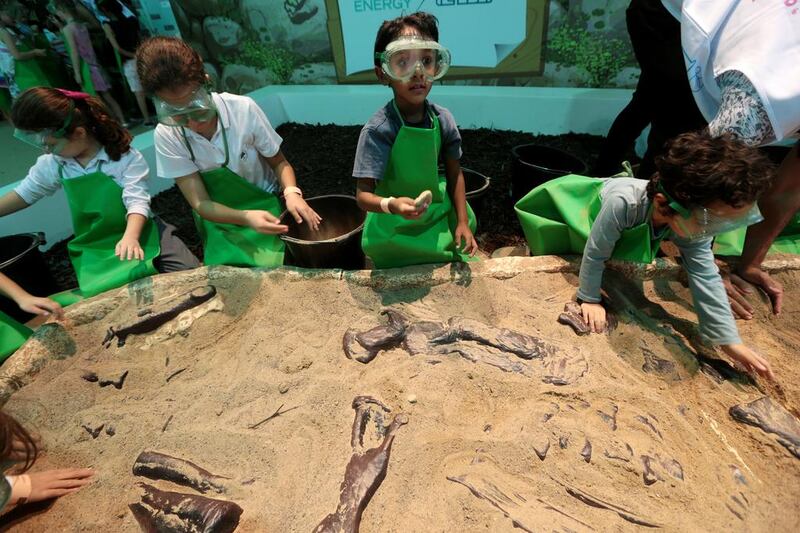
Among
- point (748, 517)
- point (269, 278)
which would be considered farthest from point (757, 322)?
point (269, 278)

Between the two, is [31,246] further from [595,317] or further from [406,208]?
[595,317]

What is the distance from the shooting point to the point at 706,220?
1.59 meters

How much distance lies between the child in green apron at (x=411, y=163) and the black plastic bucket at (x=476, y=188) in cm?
33

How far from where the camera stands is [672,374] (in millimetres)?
1771

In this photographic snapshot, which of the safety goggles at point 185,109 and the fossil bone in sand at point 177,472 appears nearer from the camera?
the fossil bone in sand at point 177,472

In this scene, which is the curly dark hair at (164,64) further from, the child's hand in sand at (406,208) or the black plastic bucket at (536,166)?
the black plastic bucket at (536,166)

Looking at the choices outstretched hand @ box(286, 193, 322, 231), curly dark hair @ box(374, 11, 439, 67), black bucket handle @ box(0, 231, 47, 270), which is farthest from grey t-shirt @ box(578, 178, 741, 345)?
black bucket handle @ box(0, 231, 47, 270)

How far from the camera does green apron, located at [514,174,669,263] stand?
202 centimetres

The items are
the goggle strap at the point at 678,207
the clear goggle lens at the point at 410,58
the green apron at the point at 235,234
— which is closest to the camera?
the goggle strap at the point at 678,207

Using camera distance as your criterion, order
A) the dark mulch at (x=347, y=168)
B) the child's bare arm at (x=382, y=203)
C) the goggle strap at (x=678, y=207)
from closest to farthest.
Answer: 1. the goggle strap at (x=678, y=207)
2. the child's bare arm at (x=382, y=203)
3. the dark mulch at (x=347, y=168)

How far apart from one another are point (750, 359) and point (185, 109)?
2722 millimetres

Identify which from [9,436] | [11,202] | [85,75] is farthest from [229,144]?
[85,75]

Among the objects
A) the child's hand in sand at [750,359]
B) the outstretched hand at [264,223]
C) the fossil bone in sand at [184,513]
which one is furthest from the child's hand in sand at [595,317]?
the fossil bone in sand at [184,513]

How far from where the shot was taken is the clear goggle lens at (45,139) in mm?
1971
